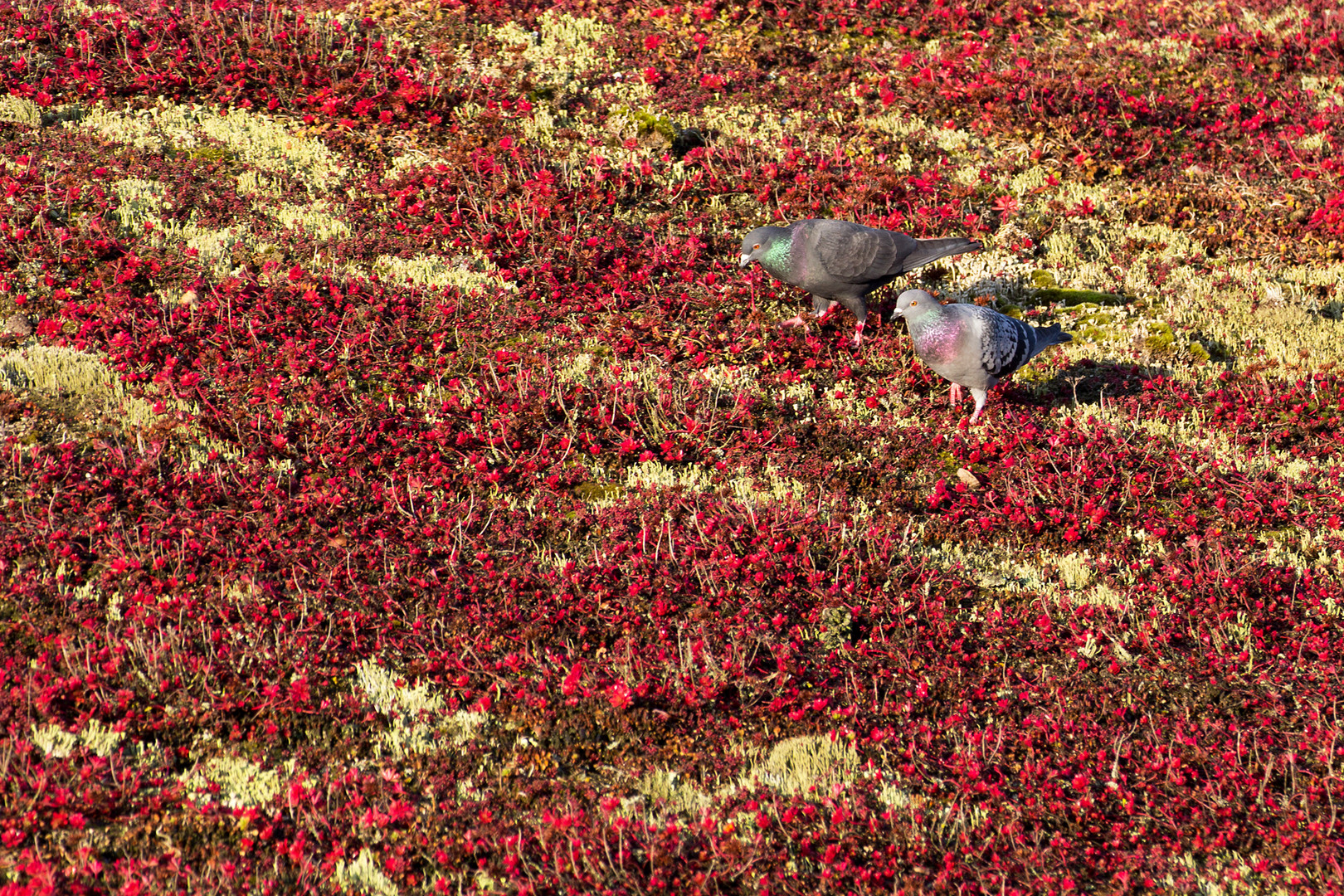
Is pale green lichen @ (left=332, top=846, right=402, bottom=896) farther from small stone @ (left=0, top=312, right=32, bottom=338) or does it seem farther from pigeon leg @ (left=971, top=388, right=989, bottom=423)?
small stone @ (left=0, top=312, right=32, bottom=338)

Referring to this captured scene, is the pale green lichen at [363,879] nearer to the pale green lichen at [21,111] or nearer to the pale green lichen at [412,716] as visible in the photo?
the pale green lichen at [412,716]

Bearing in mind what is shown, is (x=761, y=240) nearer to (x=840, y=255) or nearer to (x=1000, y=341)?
(x=840, y=255)

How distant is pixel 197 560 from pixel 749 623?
143 inches

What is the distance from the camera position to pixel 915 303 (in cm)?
851

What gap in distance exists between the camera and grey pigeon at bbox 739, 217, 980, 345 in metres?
8.94

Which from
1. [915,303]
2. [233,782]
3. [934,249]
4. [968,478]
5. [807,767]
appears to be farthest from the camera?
[934,249]

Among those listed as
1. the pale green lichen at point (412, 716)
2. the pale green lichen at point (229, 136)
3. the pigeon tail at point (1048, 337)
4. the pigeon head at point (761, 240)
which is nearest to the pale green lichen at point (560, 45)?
the pale green lichen at point (229, 136)

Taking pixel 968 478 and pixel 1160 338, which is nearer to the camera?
pixel 968 478

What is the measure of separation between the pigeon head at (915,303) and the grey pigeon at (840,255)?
598 mm

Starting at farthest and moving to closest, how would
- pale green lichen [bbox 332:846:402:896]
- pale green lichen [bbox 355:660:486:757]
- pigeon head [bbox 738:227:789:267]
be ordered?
pigeon head [bbox 738:227:789:267]
pale green lichen [bbox 355:660:486:757]
pale green lichen [bbox 332:846:402:896]

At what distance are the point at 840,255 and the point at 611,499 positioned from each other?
307 centimetres

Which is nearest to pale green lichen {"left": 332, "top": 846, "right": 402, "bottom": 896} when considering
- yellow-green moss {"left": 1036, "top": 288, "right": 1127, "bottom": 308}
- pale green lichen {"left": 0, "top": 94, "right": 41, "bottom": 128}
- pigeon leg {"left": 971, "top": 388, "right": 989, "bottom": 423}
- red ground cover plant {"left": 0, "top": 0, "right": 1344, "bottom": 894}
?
red ground cover plant {"left": 0, "top": 0, "right": 1344, "bottom": 894}

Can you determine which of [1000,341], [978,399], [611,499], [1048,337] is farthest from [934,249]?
[611,499]

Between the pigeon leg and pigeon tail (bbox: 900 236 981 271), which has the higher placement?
pigeon tail (bbox: 900 236 981 271)
